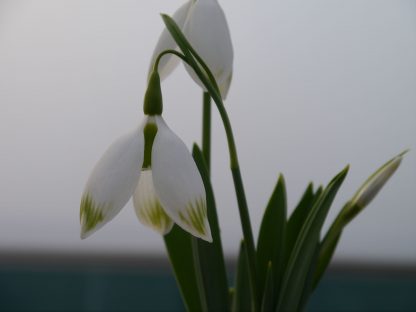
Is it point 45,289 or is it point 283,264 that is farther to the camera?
point 45,289

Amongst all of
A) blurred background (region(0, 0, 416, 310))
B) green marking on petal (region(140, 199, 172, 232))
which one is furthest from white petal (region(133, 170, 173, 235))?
blurred background (region(0, 0, 416, 310))

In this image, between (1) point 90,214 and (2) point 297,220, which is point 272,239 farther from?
(1) point 90,214

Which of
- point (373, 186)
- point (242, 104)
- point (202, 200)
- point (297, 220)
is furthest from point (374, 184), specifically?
point (242, 104)

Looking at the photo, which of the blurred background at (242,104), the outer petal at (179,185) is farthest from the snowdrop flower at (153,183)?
the blurred background at (242,104)

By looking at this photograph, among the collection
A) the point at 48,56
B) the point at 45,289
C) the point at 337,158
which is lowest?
the point at 45,289

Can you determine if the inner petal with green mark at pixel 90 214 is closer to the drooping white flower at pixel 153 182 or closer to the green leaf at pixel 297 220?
the drooping white flower at pixel 153 182

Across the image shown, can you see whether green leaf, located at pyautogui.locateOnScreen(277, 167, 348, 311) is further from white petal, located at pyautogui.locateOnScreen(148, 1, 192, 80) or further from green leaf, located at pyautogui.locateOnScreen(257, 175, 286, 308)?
white petal, located at pyautogui.locateOnScreen(148, 1, 192, 80)

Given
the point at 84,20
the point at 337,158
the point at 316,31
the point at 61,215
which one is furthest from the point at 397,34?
the point at 61,215

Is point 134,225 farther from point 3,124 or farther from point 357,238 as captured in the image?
point 357,238
